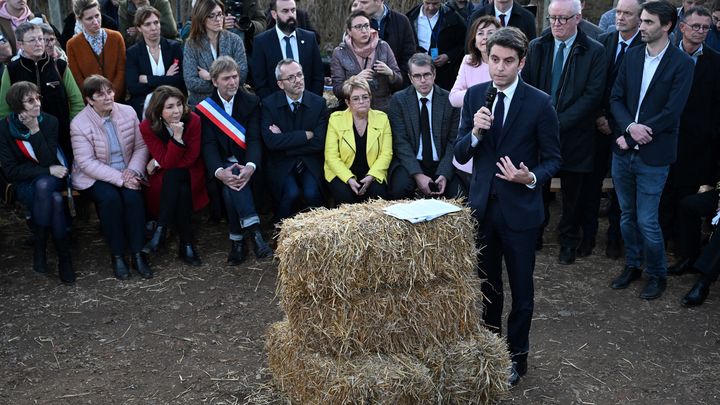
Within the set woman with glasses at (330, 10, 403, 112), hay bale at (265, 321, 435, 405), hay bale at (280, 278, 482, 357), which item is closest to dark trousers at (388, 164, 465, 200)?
woman with glasses at (330, 10, 403, 112)

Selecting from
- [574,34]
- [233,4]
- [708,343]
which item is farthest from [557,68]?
[233,4]

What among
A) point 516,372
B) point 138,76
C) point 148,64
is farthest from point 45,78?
point 516,372

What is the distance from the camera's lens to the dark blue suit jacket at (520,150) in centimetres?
449

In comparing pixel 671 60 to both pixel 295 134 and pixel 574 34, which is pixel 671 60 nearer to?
pixel 574 34

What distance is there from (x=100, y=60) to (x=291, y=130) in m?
2.12

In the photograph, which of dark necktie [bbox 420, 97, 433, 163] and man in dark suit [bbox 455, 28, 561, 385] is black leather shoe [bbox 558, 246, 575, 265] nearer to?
dark necktie [bbox 420, 97, 433, 163]

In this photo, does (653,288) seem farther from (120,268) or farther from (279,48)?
(120,268)

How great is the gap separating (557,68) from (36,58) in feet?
15.2

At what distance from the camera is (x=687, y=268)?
6613mm

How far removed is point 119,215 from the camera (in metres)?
6.70

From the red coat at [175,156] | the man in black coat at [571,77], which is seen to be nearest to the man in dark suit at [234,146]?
the red coat at [175,156]

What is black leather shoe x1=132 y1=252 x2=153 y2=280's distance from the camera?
6603mm

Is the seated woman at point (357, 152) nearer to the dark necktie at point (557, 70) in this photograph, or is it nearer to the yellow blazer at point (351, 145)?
the yellow blazer at point (351, 145)

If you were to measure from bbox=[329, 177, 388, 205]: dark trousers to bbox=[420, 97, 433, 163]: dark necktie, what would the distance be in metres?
0.48
